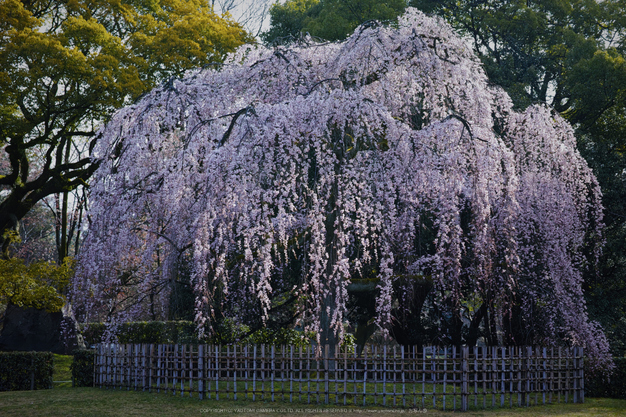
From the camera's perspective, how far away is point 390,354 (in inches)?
345

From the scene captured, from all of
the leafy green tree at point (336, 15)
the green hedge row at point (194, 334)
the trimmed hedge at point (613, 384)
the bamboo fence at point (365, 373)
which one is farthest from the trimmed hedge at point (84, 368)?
the leafy green tree at point (336, 15)

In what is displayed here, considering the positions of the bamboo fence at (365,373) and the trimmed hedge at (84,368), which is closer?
the bamboo fence at (365,373)

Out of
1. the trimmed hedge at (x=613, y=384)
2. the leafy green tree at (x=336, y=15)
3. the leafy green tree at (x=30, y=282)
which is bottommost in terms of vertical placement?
the trimmed hedge at (x=613, y=384)

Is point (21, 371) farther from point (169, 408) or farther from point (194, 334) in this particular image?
point (169, 408)

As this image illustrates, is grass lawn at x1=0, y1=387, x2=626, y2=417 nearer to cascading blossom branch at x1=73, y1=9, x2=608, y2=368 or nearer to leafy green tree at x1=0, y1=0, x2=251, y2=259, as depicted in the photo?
cascading blossom branch at x1=73, y1=9, x2=608, y2=368

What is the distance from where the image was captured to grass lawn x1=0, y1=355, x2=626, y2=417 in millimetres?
7961

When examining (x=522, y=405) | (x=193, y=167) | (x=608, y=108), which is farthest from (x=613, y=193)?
(x=193, y=167)

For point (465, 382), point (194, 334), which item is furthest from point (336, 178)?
point (194, 334)

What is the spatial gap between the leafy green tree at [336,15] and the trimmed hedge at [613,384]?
11.4m

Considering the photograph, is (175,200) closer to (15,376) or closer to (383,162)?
(383,162)

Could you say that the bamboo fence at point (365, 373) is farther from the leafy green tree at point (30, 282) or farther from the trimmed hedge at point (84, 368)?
the leafy green tree at point (30, 282)

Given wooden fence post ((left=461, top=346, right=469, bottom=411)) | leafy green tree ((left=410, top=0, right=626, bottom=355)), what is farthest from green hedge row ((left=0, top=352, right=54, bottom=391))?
leafy green tree ((left=410, top=0, right=626, bottom=355))

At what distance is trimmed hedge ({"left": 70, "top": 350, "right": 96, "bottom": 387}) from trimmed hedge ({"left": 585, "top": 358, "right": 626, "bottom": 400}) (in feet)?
34.2

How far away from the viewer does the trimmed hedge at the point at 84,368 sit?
11.3 metres
